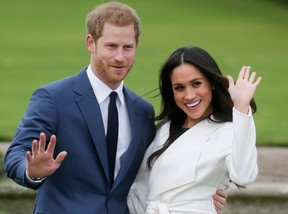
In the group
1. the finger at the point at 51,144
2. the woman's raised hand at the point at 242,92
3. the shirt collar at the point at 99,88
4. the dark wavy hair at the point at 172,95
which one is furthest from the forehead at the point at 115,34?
the finger at the point at 51,144

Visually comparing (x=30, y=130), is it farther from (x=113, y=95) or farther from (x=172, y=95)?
(x=172, y=95)

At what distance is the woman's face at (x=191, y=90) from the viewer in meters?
5.01

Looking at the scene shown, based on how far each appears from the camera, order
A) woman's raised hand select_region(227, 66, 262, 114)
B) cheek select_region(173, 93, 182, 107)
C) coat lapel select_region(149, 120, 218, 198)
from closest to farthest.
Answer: woman's raised hand select_region(227, 66, 262, 114) < coat lapel select_region(149, 120, 218, 198) < cheek select_region(173, 93, 182, 107)

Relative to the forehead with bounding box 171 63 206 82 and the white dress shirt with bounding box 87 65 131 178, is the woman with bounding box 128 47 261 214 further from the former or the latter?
the white dress shirt with bounding box 87 65 131 178

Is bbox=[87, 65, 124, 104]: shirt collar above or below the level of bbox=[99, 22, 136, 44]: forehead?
below

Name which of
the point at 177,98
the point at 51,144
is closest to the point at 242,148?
the point at 177,98

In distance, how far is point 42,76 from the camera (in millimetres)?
16031

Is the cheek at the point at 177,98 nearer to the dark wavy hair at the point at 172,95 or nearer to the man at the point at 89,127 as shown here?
the dark wavy hair at the point at 172,95

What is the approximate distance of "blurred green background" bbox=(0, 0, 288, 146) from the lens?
13966 millimetres

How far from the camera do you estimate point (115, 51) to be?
4848 mm

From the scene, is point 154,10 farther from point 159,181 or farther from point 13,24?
point 159,181

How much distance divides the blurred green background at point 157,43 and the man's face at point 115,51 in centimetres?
605

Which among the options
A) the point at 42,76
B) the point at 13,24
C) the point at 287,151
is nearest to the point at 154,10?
the point at 13,24

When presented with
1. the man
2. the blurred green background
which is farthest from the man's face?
the blurred green background
